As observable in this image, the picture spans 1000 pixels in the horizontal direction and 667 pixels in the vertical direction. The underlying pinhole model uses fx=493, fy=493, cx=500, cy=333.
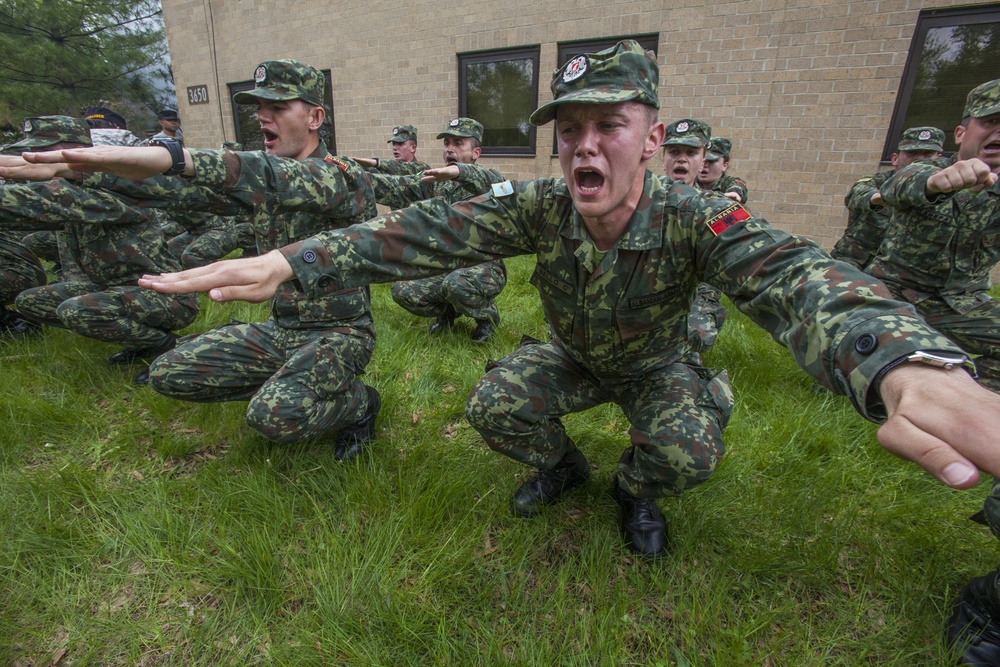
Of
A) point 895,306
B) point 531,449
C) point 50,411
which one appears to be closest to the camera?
point 895,306

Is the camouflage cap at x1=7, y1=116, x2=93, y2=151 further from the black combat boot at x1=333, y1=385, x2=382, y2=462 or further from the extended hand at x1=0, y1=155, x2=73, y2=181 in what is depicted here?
the black combat boot at x1=333, y1=385, x2=382, y2=462

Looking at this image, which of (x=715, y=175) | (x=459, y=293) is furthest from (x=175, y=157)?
(x=715, y=175)

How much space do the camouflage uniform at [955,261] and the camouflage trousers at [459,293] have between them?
269cm

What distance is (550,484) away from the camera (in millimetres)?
2160

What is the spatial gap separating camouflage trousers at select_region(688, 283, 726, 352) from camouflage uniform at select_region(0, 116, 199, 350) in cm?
350

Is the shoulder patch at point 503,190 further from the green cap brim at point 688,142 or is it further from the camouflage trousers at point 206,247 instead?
the camouflage trousers at point 206,247

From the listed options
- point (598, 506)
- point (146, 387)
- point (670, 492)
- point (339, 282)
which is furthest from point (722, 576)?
point (146, 387)

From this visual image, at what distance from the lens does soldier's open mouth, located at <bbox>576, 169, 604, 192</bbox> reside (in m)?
1.73

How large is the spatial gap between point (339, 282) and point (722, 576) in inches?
67.9

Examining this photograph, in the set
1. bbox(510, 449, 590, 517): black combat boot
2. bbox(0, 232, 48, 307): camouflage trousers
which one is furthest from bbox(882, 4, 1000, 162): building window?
bbox(0, 232, 48, 307): camouflage trousers

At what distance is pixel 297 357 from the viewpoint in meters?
2.40

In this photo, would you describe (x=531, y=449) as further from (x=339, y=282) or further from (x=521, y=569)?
(x=339, y=282)

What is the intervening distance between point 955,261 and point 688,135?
220cm

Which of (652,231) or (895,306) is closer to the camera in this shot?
(895,306)
